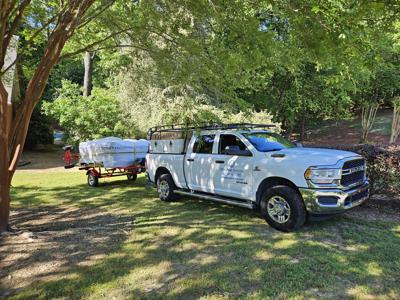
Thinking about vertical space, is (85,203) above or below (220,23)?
below

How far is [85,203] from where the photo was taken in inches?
362

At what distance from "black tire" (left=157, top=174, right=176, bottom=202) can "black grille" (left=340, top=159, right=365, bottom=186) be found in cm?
428

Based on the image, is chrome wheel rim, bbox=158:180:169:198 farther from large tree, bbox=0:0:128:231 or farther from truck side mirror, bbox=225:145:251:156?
large tree, bbox=0:0:128:231

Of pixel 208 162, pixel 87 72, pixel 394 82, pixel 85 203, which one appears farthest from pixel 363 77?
pixel 87 72

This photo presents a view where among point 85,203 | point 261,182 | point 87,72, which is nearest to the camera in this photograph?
point 261,182

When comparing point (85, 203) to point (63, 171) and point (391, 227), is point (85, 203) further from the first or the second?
point (63, 171)

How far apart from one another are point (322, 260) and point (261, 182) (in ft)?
6.72

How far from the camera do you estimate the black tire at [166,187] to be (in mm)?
8771

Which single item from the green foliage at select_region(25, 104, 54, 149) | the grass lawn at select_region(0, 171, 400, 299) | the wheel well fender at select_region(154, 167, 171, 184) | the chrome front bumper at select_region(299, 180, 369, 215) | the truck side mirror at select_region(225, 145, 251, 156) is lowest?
the grass lawn at select_region(0, 171, 400, 299)

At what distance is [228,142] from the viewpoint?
7.43 meters

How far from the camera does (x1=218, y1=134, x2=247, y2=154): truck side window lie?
718 centimetres

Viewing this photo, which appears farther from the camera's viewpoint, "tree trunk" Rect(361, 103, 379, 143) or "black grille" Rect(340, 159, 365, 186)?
"tree trunk" Rect(361, 103, 379, 143)

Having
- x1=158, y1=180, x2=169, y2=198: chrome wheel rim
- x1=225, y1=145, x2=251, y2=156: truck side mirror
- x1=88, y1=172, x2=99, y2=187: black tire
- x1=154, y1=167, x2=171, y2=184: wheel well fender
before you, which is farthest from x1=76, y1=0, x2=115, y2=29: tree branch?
x1=88, y1=172, x2=99, y2=187: black tire

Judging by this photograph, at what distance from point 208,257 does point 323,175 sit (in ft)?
7.80
